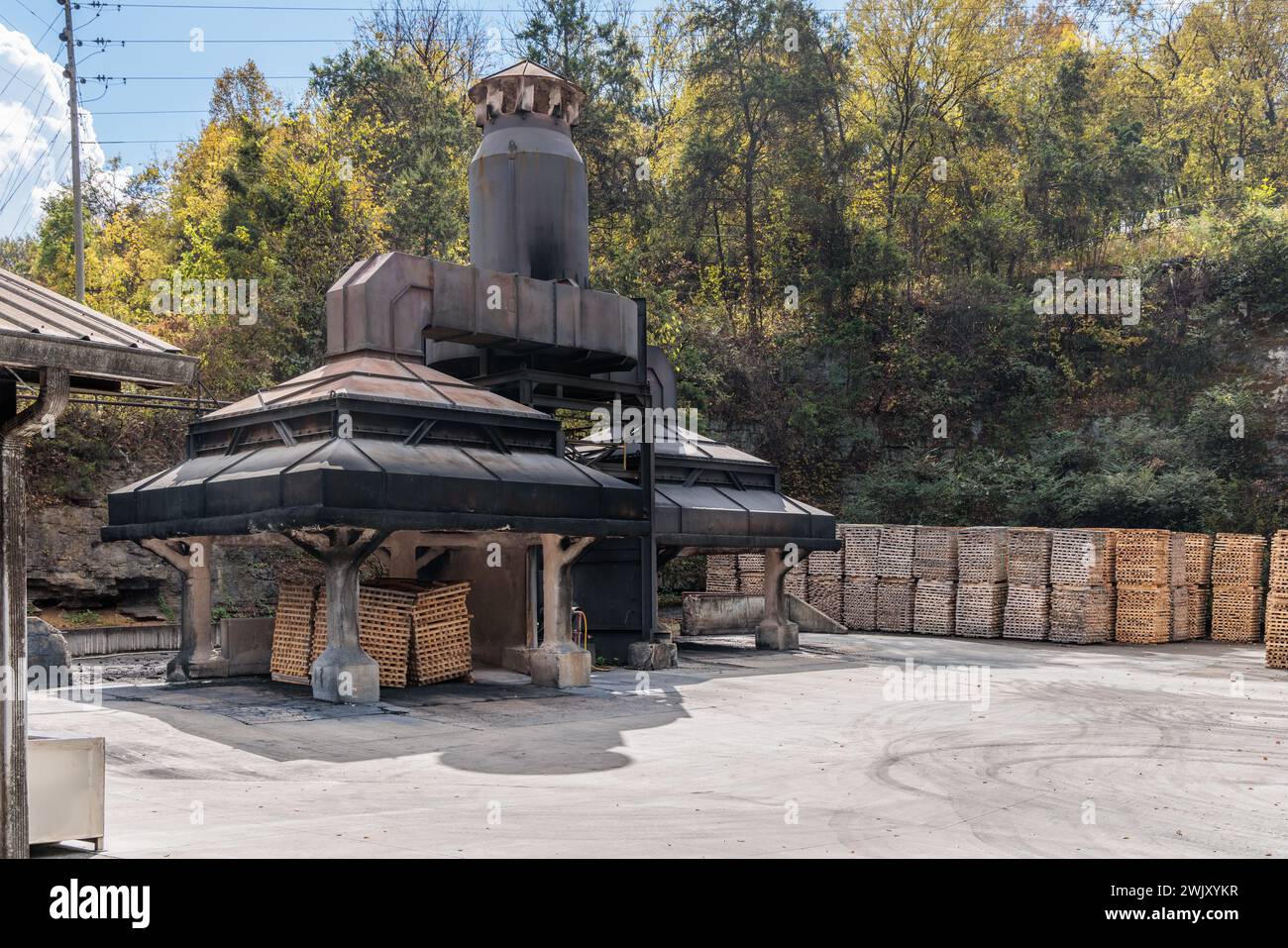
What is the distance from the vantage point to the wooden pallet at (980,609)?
97.2 ft

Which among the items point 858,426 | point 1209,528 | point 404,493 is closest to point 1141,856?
point 404,493

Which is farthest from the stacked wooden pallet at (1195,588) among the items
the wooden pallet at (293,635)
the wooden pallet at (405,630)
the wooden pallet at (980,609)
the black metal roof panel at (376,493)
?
the wooden pallet at (293,635)

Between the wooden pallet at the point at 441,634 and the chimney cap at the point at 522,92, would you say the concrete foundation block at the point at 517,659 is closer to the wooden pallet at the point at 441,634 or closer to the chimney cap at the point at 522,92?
the wooden pallet at the point at 441,634

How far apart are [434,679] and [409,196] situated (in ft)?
85.2

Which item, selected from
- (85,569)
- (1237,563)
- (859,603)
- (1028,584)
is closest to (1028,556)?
(1028,584)

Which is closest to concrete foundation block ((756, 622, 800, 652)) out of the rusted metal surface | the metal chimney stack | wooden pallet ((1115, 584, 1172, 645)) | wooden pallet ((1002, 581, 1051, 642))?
wooden pallet ((1002, 581, 1051, 642))

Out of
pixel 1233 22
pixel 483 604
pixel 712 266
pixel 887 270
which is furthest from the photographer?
pixel 1233 22

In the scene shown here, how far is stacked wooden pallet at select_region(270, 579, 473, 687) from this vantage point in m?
18.8

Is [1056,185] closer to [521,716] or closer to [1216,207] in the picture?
[1216,207]

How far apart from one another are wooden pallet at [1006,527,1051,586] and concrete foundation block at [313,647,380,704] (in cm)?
1828

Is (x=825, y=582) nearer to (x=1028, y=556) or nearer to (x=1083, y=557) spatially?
(x=1028, y=556)

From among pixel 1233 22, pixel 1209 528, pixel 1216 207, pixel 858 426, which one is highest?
pixel 1233 22

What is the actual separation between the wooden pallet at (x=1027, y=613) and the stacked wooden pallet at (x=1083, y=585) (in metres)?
0.20

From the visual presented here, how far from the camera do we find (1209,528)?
33.1 metres
